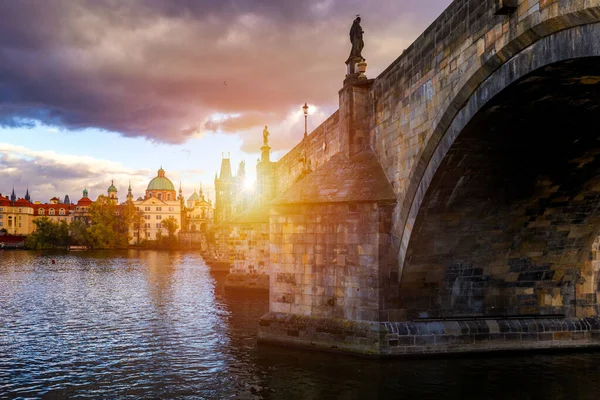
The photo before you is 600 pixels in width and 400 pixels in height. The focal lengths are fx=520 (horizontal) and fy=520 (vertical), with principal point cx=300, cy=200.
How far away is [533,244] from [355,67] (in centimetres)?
748

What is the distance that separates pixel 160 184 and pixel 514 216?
165 meters

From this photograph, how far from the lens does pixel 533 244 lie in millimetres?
14656

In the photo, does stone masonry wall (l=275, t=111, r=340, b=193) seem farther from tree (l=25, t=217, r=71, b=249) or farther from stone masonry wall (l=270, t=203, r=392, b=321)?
tree (l=25, t=217, r=71, b=249)

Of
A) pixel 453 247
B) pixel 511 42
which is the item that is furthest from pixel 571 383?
pixel 511 42

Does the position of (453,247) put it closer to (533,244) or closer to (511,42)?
(533,244)

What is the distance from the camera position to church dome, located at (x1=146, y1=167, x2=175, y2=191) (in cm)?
16950

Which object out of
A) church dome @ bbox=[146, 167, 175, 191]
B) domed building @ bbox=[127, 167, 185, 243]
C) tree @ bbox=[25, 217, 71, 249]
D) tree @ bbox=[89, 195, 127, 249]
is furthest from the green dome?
tree @ bbox=[25, 217, 71, 249]

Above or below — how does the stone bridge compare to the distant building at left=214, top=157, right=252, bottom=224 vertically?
below

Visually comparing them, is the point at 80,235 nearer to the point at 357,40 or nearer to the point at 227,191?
the point at 227,191

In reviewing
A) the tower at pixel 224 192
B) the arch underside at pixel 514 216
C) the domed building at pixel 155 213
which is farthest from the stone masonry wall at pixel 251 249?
the domed building at pixel 155 213

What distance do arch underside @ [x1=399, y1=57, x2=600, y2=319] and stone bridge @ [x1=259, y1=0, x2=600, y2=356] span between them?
39mm

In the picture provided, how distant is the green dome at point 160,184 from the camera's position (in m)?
170

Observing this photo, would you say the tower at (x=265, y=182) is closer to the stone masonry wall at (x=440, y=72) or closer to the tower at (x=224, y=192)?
the stone masonry wall at (x=440, y=72)

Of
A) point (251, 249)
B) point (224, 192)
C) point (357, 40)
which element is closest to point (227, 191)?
point (224, 192)
